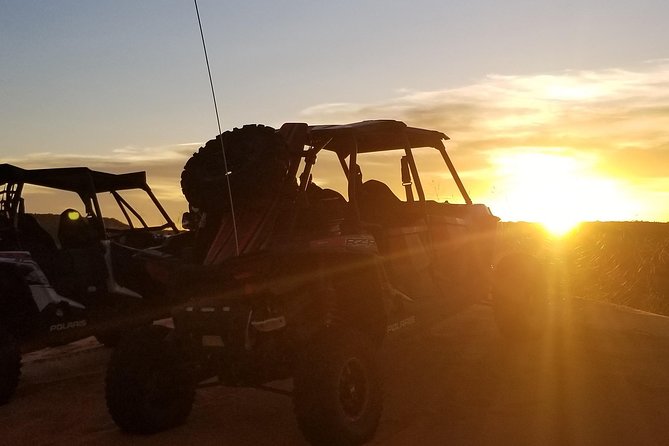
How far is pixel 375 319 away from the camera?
21.0 ft

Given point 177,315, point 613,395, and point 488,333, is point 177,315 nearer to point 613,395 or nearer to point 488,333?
point 613,395

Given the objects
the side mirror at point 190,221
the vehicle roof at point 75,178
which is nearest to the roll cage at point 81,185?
the vehicle roof at point 75,178

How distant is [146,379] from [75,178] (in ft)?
16.0

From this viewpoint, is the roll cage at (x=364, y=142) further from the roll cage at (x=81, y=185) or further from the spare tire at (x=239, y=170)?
the roll cage at (x=81, y=185)

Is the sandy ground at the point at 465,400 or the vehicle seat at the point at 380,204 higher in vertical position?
the vehicle seat at the point at 380,204

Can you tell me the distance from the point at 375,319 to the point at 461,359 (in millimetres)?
2267

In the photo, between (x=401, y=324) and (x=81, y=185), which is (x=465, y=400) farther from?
(x=81, y=185)

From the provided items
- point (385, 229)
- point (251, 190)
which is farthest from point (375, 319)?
point (251, 190)

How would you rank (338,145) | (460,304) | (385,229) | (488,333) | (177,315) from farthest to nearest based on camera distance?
1. (488,333)
2. (460,304)
3. (338,145)
4. (385,229)
5. (177,315)

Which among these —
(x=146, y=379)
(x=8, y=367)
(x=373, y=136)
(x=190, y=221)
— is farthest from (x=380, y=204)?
(x=8, y=367)

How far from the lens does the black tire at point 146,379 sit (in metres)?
5.99

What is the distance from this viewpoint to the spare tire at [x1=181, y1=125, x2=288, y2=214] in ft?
19.6

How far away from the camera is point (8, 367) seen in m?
7.66

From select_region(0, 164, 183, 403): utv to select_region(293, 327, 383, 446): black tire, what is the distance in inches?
123
